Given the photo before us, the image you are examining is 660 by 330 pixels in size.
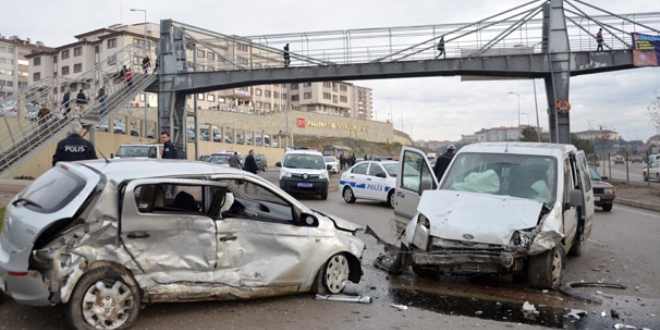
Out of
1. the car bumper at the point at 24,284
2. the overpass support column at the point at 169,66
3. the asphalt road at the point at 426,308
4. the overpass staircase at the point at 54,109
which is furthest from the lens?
the overpass support column at the point at 169,66

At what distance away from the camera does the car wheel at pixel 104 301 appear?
14.9 feet

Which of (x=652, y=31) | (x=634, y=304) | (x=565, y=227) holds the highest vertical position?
(x=652, y=31)

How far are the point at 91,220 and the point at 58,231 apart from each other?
0.27m

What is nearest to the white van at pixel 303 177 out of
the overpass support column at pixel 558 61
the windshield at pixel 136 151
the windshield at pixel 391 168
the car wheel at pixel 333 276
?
the windshield at pixel 391 168

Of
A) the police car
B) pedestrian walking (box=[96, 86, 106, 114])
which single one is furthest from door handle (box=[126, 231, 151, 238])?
pedestrian walking (box=[96, 86, 106, 114])

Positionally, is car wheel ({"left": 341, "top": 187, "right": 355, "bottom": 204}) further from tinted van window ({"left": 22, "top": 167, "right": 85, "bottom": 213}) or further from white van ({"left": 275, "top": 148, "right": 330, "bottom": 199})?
tinted van window ({"left": 22, "top": 167, "right": 85, "bottom": 213})

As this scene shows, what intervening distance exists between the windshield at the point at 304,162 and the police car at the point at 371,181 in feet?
4.71

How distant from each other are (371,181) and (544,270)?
37.2 ft

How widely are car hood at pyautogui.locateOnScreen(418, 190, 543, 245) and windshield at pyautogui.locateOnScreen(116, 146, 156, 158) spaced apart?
1434 cm

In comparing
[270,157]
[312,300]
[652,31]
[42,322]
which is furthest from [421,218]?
[270,157]

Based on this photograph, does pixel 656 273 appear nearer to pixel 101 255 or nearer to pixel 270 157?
pixel 101 255

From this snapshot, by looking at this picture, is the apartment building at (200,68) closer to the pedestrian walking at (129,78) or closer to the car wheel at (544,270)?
the pedestrian walking at (129,78)

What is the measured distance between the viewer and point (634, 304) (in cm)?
605

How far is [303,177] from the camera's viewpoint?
18641 mm
